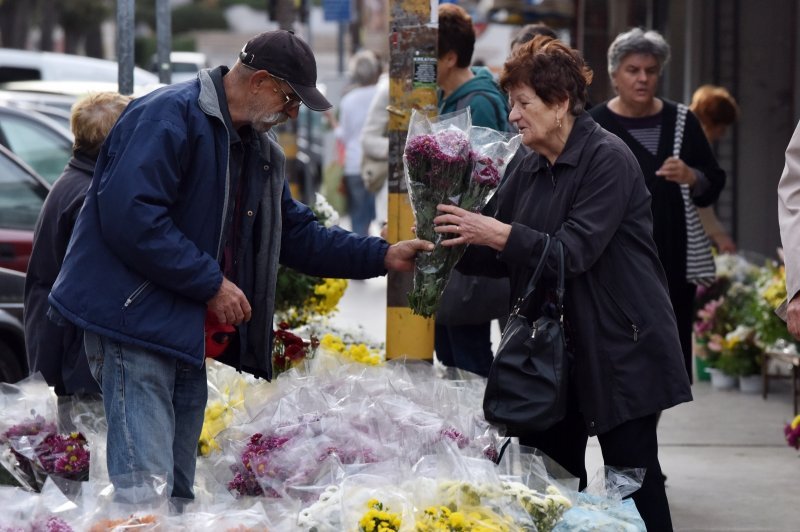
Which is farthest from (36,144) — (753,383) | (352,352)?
(753,383)

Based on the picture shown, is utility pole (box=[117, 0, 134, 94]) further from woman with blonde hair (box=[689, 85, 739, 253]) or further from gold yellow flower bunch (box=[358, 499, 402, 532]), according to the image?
gold yellow flower bunch (box=[358, 499, 402, 532])

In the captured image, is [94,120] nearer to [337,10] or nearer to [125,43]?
[125,43]

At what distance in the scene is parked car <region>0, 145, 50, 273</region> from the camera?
7.05 m

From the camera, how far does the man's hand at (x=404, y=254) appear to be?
14.7 feet

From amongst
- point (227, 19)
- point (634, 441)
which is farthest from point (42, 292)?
point (227, 19)

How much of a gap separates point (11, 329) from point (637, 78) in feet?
10.2

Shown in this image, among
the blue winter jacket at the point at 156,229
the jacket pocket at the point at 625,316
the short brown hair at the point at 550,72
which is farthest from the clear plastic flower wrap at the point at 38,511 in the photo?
the short brown hair at the point at 550,72

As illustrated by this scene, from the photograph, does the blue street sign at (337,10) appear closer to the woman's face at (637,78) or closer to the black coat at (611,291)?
the woman's face at (637,78)

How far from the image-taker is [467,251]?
452 centimetres

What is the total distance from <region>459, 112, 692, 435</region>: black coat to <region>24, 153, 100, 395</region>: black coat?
1609mm

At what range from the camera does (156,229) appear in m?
3.79

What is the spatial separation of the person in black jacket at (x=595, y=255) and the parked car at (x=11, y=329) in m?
2.95

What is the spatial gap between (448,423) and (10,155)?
372cm

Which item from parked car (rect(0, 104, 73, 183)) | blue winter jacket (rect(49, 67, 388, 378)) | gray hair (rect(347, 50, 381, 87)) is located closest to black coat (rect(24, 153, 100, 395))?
blue winter jacket (rect(49, 67, 388, 378))
